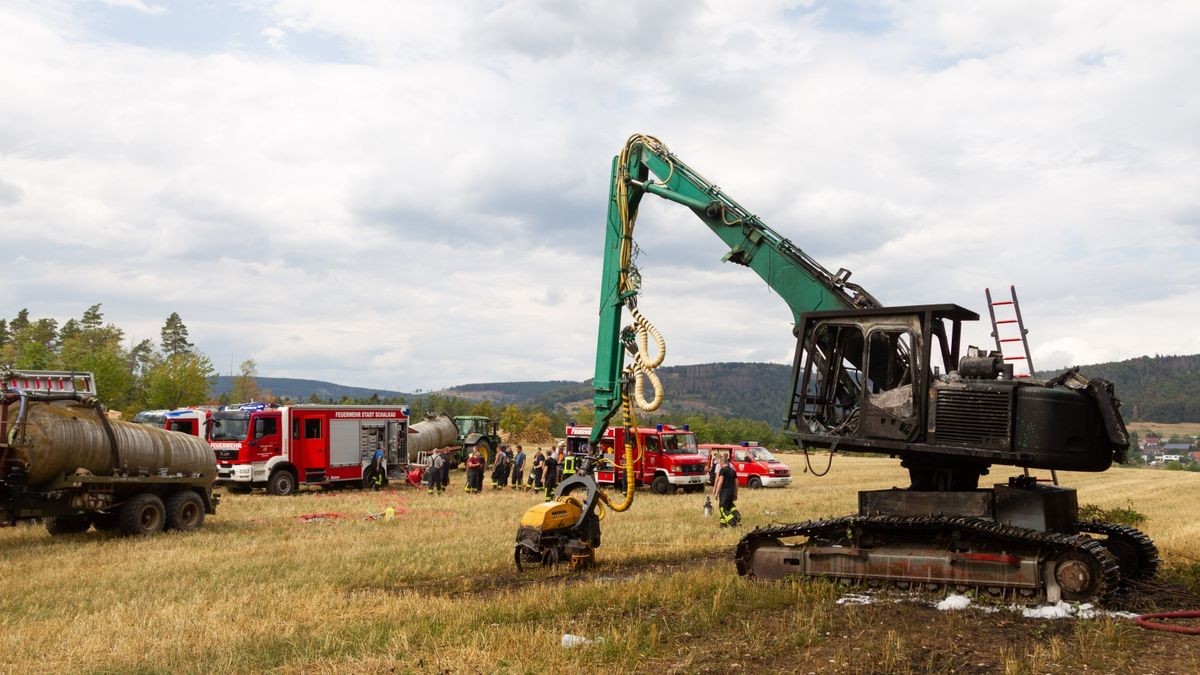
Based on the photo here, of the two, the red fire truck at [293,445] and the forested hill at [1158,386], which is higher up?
the forested hill at [1158,386]

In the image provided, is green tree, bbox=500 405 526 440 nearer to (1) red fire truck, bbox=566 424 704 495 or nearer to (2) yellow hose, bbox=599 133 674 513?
(1) red fire truck, bbox=566 424 704 495

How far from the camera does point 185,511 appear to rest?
18.7 meters

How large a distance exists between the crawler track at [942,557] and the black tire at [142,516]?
1159cm

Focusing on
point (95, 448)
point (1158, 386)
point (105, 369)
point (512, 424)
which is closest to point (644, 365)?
point (95, 448)

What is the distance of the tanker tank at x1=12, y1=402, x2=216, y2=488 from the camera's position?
1560cm

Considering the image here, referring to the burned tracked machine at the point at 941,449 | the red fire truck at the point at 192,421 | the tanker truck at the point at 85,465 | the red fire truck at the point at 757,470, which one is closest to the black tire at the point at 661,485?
the red fire truck at the point at 757,470

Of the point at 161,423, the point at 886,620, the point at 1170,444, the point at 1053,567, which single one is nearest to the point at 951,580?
the point at 1053,567

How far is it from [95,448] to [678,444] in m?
18.9

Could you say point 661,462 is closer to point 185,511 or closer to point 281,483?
point 281,483

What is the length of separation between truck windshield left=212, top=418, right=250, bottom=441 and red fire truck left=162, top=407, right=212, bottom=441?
0.25m

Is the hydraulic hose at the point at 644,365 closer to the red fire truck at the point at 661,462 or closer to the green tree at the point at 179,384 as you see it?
the red fire truck at the point at 661,462

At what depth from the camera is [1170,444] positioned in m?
128

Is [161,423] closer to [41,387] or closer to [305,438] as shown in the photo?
[305,438]

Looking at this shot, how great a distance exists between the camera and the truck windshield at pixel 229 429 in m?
28.4
